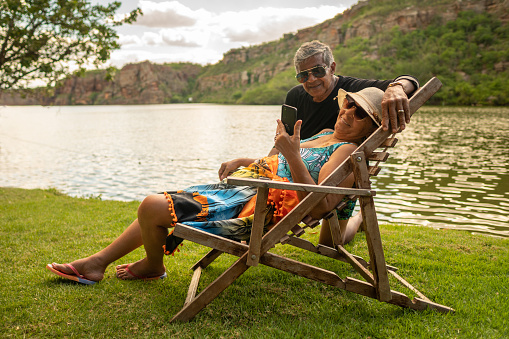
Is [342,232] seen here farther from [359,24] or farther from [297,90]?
[359,24]

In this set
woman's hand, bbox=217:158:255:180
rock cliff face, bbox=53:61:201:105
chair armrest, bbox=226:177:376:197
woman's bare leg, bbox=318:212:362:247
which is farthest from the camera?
rock cliff face, bbox=53:61:201:105

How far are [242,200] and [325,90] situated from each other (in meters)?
1.84

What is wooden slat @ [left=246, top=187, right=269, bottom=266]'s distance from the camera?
267 cm

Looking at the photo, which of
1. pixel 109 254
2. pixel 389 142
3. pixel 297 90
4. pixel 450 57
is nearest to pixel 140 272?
pixel 109 254

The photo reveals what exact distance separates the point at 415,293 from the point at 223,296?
174cm

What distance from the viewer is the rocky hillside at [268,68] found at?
13062 centimetres

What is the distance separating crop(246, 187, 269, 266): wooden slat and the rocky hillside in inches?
4616

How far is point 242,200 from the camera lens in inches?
126

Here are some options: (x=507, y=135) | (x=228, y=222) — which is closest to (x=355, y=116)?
(x=228, y=222)

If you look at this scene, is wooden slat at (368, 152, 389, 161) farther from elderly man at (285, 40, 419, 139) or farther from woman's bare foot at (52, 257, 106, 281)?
woman's bare foot at (52, 257, 106, 281)

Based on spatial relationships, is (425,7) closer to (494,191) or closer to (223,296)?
(494,191)

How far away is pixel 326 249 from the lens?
3996 millimetres

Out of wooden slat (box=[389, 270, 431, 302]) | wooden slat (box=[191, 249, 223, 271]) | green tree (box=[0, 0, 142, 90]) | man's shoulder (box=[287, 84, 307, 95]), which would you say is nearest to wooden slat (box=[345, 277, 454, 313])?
wooden slat (box=[389, 270, 431, 302])

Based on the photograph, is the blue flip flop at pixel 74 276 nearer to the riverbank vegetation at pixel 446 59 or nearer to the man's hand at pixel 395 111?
the man's hand at pixel 395 111
